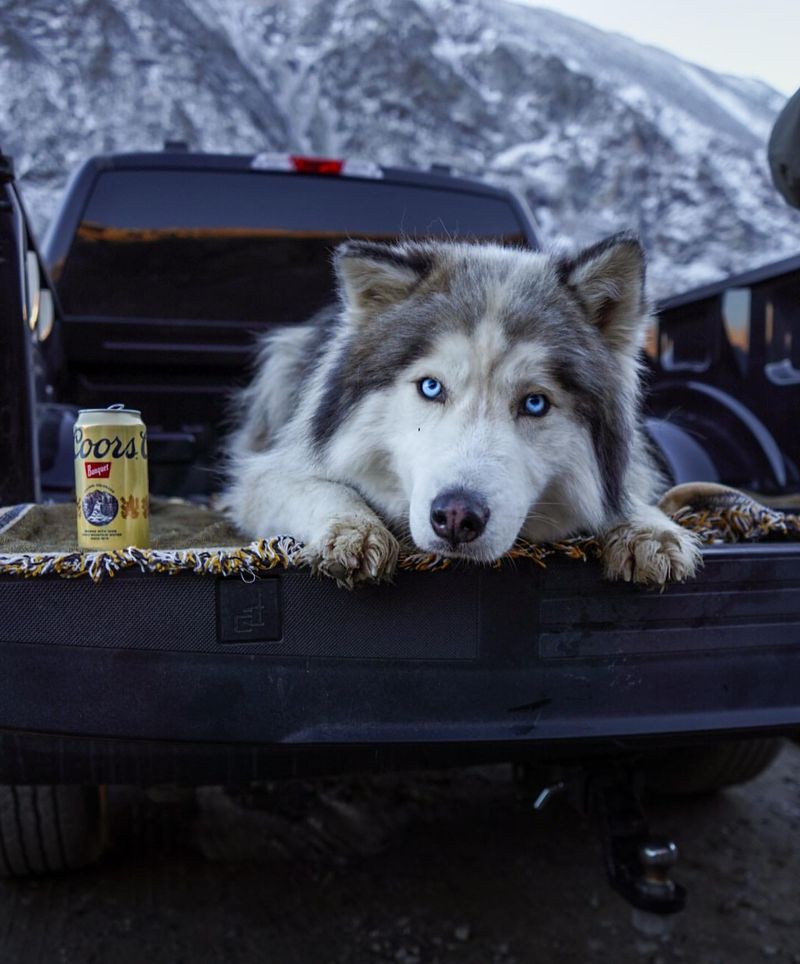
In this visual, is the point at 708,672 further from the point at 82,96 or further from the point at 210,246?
the point at 82,96

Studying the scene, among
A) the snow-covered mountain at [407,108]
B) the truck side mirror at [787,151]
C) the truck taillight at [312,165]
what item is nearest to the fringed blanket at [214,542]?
the truck side mirror at [787,151]

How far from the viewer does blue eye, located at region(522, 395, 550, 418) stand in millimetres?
2070

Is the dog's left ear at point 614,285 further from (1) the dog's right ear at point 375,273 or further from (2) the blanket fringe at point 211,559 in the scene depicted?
(2) the blanket fringe at point 211,559

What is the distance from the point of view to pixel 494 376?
2.04 meters

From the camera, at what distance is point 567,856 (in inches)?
121

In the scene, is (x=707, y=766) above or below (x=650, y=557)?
below

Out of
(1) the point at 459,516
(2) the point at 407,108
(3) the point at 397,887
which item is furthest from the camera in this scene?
(2) the point at 407,108

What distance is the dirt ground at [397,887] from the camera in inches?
98.3

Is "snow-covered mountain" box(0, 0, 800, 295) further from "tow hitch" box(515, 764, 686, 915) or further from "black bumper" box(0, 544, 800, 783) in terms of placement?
"black bumper" box(0, 544, 800, 783)

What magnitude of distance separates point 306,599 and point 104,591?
1.26 feet

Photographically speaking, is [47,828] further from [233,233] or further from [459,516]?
[233,233]

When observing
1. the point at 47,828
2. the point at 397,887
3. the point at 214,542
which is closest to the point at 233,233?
the point at 214,542

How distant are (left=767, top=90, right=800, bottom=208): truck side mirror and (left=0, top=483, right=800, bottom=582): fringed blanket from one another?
85 cm

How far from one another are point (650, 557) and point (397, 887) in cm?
159
